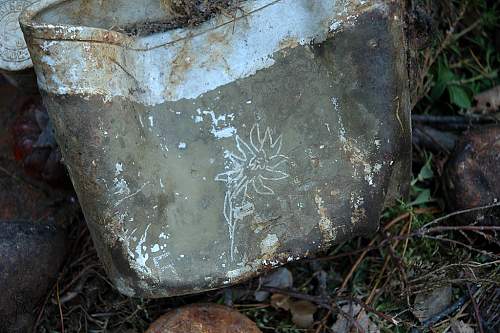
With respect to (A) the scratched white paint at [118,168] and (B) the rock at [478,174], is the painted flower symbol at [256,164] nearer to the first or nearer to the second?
(A) the scratched white paint at [118,168]

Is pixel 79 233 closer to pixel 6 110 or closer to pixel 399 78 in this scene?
pixel 6 110

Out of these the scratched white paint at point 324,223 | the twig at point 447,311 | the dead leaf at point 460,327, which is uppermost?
the scratched white paint at point 324,223

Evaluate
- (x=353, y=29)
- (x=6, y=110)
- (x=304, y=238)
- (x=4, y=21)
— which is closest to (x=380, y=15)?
(x=353, y=29)

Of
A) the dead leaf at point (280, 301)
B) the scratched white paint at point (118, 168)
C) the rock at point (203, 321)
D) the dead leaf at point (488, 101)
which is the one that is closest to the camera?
the scratched white paint at point (118, 168)

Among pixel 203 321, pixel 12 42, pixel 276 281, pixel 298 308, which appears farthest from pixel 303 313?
pixel 12 42

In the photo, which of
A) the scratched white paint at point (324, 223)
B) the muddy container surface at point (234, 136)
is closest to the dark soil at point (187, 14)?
the muddy container surface at point (234, 136)

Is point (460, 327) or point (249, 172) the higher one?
point (249, 172)

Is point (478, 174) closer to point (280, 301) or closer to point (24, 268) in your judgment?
point (280, 301)
